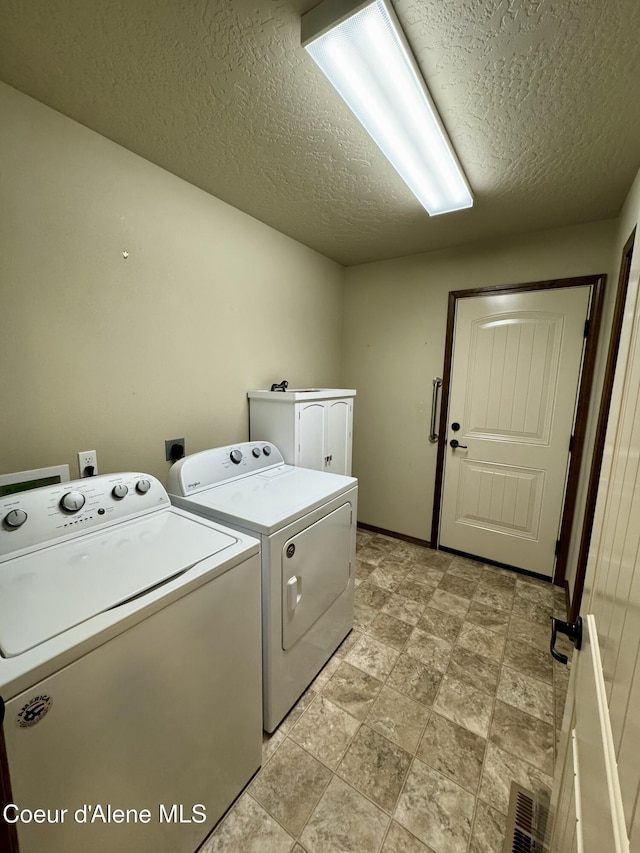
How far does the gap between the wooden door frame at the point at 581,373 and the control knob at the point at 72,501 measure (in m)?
2.41

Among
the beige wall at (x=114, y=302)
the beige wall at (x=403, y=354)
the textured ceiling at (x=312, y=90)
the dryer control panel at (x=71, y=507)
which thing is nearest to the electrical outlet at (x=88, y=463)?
the beige wall at (x=114, y=302)

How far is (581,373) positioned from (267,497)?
2159 mm

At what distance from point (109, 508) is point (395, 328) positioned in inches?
96.3

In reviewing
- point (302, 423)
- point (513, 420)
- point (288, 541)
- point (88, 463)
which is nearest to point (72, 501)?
point (88, 463)

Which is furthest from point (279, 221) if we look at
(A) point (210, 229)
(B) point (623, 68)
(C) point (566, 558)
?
(C) point (566, 558)

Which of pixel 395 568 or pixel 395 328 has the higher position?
pixel 395 328

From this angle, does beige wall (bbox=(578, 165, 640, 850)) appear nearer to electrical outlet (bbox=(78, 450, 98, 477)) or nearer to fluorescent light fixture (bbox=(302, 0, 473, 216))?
fluorescent light fixture (bbox=(302, 0, 473, 216))

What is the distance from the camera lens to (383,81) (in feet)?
3.64

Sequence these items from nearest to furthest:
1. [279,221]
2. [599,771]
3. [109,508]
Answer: [599,771]
[109,508]
[279,221]

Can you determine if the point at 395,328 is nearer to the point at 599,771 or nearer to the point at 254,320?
the point at 254,320

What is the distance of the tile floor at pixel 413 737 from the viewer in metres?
1.13

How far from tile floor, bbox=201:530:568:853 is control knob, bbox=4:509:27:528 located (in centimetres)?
118

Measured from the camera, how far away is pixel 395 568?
2.64 meters

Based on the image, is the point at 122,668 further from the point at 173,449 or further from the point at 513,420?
the point at 513,420
